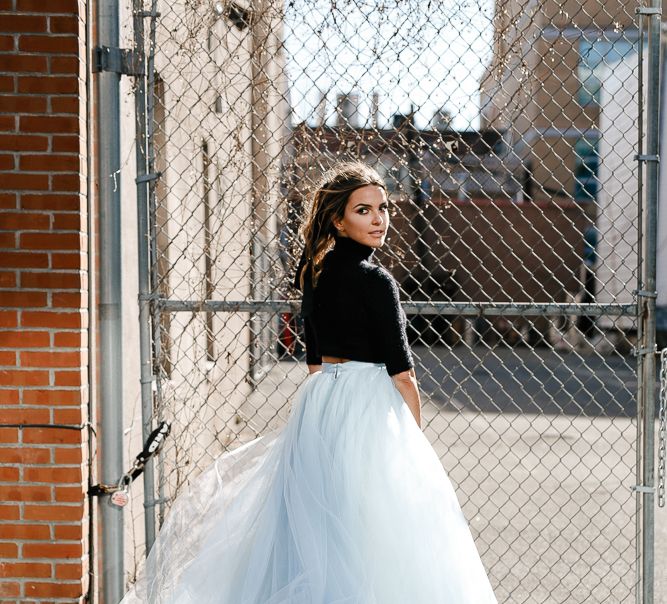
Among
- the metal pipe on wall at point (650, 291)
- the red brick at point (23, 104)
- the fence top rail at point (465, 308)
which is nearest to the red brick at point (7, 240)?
the red brick at point (23, 104)

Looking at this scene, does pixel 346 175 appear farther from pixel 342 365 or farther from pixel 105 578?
pixel 105 578

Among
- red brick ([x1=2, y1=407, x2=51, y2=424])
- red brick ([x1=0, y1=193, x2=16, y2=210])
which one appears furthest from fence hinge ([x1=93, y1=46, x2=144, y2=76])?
red brick ([x1=2, y1=407, x2=51, y2=424])

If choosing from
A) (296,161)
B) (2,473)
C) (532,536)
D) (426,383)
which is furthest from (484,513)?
(426,383)

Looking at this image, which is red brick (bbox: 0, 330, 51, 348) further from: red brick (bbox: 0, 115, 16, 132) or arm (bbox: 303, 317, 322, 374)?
arm (bbox: 303, 317, 322, 374)

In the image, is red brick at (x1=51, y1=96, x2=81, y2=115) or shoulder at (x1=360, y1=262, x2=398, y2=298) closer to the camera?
shoulder at (x1=360, y1=262, x2=398, y2=298)

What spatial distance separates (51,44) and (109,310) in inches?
41.8

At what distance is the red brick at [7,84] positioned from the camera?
10.1ft

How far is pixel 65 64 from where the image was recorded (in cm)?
305

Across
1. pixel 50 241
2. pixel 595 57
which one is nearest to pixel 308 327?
pixel 50 241

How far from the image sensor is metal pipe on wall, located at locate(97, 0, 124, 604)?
3193 millimetres

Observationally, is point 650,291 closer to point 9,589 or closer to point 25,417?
point 25,417

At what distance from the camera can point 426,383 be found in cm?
1488

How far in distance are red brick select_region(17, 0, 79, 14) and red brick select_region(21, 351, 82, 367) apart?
52.3 inches

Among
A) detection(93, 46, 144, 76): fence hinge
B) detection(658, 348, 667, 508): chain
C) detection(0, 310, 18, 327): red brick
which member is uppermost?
detection(93, 46, 144, 76): fence hinge
